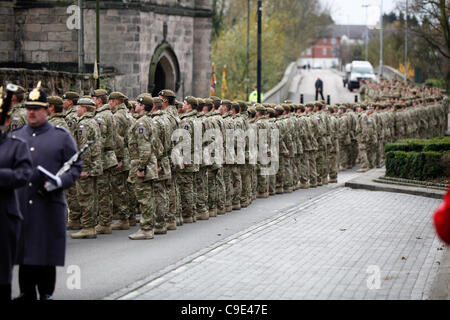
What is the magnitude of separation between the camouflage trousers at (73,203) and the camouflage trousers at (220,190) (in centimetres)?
307

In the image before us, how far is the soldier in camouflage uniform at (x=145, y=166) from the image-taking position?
41.8 feet

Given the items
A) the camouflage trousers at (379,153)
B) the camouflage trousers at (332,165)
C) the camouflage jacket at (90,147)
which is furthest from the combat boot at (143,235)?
the camouflage trousers at (379,153)

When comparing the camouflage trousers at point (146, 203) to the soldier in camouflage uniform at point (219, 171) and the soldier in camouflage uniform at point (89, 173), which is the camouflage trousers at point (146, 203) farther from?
the soldier in camouflage uniform at point (219, 171)

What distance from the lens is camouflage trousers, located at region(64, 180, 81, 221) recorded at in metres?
13.2

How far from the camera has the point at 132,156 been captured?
13031 mm

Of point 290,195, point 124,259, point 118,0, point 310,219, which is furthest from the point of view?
point 118,0

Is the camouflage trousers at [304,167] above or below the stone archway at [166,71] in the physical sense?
below

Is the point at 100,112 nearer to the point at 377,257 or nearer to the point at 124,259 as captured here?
the point at 124,259

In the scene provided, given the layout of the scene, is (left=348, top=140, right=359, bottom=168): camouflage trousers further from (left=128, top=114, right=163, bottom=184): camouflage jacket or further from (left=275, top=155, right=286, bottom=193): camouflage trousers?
(left=128, top=114, right=163, bottom=184): camouflage jacket

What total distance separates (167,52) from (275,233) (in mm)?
21913

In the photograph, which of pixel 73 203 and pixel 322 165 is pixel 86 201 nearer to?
pixel 73 203

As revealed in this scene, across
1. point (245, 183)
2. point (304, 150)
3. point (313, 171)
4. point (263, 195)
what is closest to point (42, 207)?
point (245, 183)

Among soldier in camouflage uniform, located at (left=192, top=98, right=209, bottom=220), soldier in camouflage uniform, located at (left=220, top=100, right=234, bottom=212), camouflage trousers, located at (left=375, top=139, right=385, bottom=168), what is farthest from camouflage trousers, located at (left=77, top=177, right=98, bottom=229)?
camouflage trousers, located at (left=375, top=139, right=385, bottom=168)
